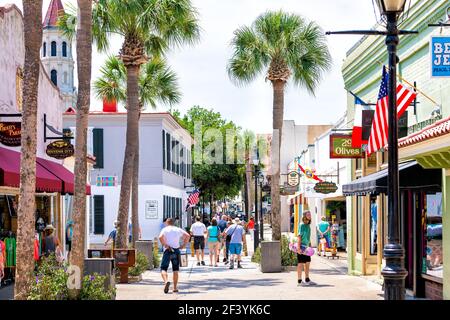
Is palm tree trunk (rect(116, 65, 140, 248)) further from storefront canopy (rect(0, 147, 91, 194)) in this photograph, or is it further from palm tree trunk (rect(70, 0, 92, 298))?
palm tree trunk (rect(70, 0, 92, 298))

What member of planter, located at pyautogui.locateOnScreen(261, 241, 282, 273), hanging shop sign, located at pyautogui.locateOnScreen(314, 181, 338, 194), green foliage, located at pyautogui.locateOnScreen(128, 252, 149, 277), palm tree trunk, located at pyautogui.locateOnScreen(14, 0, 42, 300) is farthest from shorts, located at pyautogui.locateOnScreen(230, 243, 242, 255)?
palm tree trunk, located at pyautogui.locateOnScreen(14, 0, 42, 300)

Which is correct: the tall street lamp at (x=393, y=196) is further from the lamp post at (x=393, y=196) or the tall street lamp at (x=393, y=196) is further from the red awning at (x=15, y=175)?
the red awning at (x=15, y=175)

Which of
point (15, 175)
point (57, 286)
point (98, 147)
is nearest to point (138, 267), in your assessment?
point (15, 175)

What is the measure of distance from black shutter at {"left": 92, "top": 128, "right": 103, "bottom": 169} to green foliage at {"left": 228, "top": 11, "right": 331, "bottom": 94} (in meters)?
13.8

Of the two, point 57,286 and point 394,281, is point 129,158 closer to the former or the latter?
point 57,286

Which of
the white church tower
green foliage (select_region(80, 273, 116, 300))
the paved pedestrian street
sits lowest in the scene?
the paved pedestrian street

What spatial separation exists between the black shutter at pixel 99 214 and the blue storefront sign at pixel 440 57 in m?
27.1

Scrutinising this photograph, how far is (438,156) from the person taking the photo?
13.4m

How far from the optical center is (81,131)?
1438 cm

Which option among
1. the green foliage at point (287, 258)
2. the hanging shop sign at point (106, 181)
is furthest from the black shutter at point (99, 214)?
the green foliage at point (287, 258)

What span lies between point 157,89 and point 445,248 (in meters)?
19.7

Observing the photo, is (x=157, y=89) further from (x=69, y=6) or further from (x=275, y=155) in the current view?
(x=69, y=6)

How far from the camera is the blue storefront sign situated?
1282 centimetres

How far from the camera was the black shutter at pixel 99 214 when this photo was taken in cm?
3806
